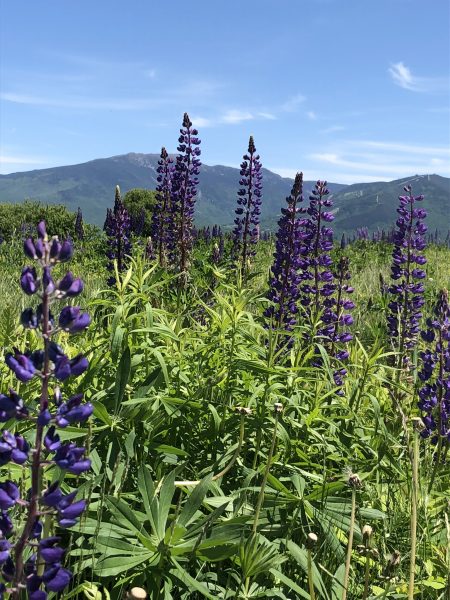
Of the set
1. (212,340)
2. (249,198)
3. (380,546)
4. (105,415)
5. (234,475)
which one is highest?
(249,198)

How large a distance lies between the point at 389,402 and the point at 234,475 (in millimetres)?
1443

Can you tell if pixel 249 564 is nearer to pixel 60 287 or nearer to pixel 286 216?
pixel 60 287

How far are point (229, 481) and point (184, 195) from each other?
4533 mm

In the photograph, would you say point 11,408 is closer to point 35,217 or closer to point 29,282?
point 29,282

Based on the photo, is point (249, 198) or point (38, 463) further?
point (249, 198)

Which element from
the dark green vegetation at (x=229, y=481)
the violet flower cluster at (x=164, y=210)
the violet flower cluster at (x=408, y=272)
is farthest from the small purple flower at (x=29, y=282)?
the violet flower cluster at (x=164, y=210)

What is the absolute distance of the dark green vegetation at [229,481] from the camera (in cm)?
181

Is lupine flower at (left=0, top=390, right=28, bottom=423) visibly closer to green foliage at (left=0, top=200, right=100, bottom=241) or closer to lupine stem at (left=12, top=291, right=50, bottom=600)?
lupine stem at (left=12, top=291, right=50, bottom=600)

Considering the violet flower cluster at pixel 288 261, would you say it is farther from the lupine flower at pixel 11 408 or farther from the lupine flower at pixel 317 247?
the lupine flower at pixel 11 408

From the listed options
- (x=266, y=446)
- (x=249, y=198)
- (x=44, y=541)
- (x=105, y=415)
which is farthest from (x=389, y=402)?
(x=249, y=198)

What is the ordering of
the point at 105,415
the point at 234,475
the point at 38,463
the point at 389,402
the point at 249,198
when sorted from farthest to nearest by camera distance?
1. the point at 249,198
2. the point at 389,402
3. the point at 234,475
4. the point at 105,415
5. the point at 38,463

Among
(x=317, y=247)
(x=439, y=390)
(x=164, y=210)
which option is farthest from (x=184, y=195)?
(x=439, y=390)

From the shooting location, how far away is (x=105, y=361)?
8.86ft

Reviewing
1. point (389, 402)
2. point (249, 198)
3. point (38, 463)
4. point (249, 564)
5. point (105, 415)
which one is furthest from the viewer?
point (249, 198)
